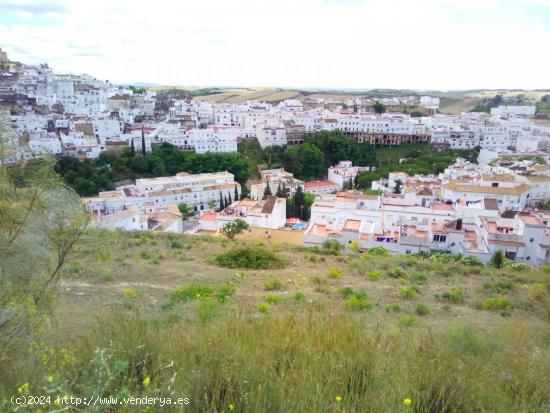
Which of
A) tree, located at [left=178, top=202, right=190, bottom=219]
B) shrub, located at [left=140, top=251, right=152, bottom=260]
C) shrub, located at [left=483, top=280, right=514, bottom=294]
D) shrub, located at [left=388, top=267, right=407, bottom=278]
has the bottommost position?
tree, located at [left=178, top=202, right=190, bottom=219]

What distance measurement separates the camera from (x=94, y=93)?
2466 inches

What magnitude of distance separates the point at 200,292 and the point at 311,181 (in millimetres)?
37787

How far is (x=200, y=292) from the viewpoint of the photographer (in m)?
7.19

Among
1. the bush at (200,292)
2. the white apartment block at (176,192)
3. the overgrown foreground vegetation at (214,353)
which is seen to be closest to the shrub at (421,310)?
the overgrown foreground vegetation at (214,353)

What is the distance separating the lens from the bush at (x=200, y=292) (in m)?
6.81

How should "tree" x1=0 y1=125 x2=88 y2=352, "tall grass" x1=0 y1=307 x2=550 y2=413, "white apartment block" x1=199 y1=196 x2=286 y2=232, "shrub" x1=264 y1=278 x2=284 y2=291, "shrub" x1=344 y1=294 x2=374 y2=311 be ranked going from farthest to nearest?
"white apartment block" x1=199 y1=196 x2=286 y2=232
"shrub" x1=264 y1=278 x2=284 y2=291
"shrub" x1=344 y1=294 x2=374 y2=311
"tree" x1=0 y1=125 x2=88 y2=352
"tall grass" x1=0 y1=307 x2=550 y2=413

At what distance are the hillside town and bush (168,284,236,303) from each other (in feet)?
5.88

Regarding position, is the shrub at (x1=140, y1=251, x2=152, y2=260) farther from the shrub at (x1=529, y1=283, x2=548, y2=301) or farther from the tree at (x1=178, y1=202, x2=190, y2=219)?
the tree at (x1=178, y1=202, x2=190, y2=219)

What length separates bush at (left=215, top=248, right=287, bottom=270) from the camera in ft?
33.3

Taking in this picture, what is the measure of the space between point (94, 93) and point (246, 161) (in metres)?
33.8

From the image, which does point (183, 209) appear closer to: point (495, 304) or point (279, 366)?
point (495, 304)

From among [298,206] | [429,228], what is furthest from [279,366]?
[298,206]

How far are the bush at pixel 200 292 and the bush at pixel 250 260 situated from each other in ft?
7.75

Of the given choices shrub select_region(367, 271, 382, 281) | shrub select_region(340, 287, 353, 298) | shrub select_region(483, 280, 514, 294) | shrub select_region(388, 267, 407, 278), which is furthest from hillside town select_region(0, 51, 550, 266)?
shrub select_region(483, 280, 514, 294)
